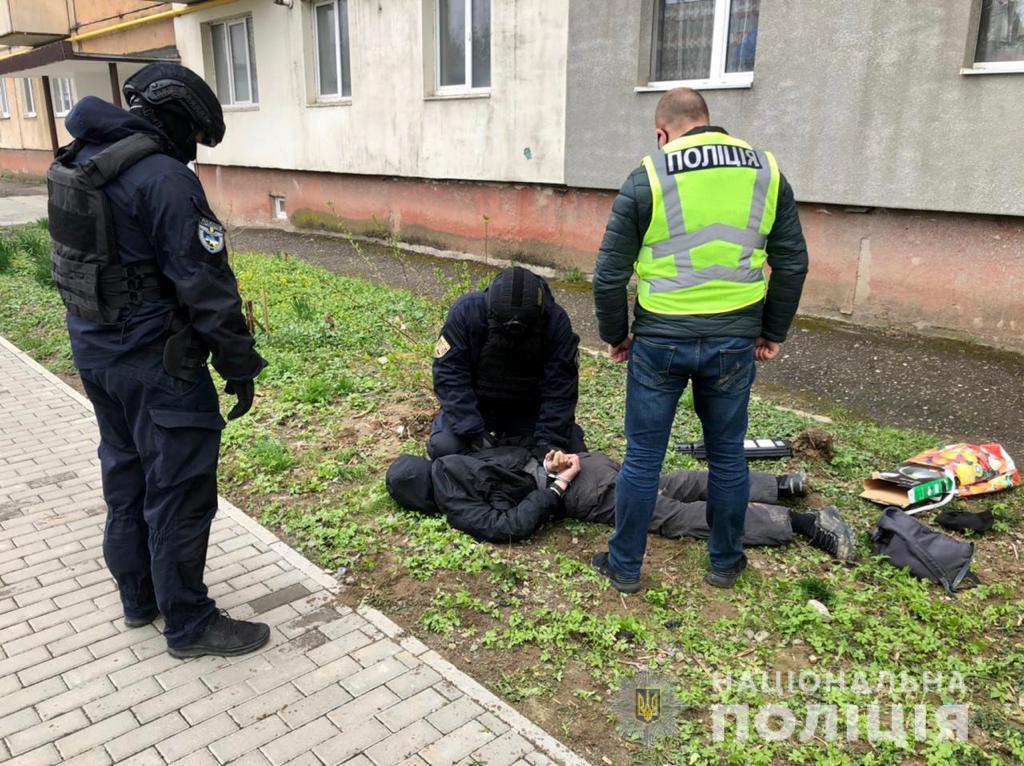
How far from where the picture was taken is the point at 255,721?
2590 mm

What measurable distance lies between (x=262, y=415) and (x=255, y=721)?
10.1 ft

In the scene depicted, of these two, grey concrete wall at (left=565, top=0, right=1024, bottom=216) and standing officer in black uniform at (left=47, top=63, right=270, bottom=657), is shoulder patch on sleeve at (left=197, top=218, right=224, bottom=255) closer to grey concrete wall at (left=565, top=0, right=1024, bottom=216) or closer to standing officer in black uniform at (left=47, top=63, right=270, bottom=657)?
standing officer in black uniform at (left=47, top=63, right=270, bottom=657)

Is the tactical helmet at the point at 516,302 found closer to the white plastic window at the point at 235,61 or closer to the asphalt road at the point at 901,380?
the asphalt road at the point at 901,380

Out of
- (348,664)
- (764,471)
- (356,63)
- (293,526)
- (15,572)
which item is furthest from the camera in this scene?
(356,63)

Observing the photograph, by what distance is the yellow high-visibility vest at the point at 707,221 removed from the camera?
2.86 metres

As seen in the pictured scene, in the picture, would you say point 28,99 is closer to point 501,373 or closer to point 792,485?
point 501,373

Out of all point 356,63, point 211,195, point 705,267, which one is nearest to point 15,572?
point 705,267

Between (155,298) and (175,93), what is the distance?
658mm

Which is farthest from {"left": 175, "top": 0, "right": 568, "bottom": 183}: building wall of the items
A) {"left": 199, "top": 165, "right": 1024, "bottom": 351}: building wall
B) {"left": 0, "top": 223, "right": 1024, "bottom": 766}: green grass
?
{"left": 0, "top": 223, "right": 1024, "bottom": 766}: green grass

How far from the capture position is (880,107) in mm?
6680

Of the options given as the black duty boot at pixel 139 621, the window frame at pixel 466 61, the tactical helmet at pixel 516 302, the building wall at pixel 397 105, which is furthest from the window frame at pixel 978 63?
the black duty boot at pixel 139 621

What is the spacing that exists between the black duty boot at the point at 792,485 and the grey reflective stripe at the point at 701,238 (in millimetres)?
1468

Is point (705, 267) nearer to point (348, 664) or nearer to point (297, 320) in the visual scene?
point (348, 664)

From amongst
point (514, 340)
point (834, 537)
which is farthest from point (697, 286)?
point (834, 537)
